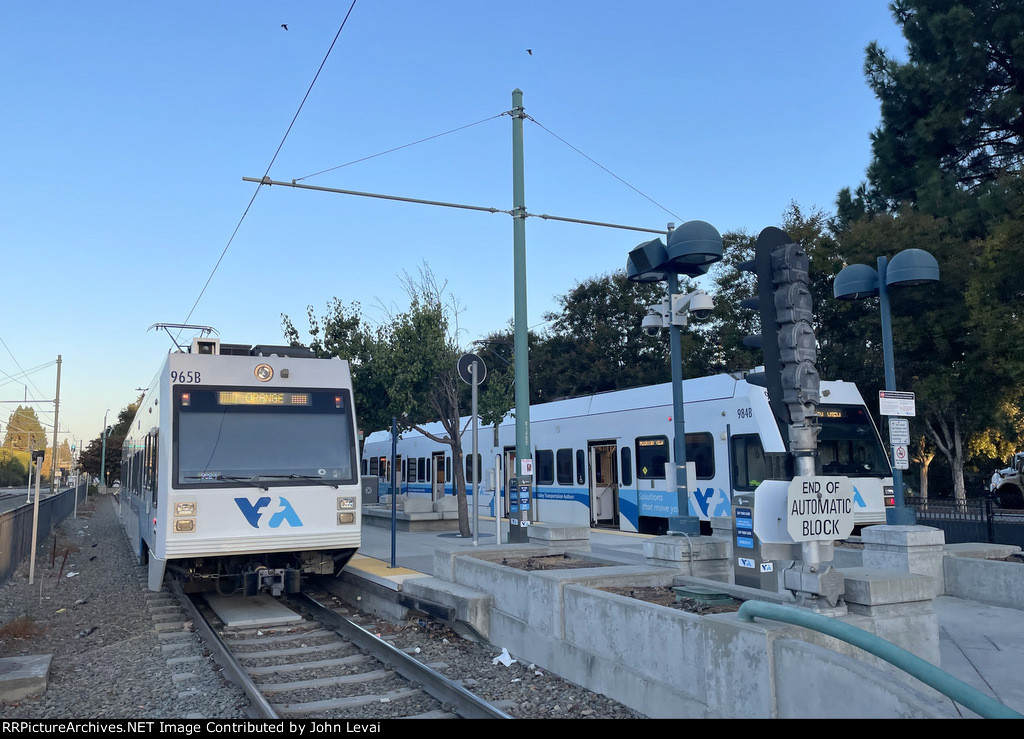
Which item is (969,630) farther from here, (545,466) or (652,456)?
(545,466)

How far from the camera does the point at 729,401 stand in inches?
599

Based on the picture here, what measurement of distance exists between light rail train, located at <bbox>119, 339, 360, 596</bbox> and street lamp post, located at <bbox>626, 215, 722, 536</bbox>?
4.08 m

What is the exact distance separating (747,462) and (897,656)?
11137 millimetres

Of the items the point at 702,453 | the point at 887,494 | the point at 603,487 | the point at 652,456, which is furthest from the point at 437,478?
the point at 887,494

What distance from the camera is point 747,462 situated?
48.2ft

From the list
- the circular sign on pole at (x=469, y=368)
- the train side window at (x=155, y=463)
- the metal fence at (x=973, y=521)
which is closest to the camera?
the train side window at (x=155, y=463)

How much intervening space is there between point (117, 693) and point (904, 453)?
959cm

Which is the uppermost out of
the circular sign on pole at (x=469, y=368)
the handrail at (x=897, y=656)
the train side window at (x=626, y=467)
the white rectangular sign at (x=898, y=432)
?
the circular sign on pole at (x=469, y=368)

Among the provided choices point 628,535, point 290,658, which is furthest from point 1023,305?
point 290,658

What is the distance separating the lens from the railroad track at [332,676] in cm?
600

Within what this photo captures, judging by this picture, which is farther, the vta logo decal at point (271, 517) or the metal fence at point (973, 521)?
the metal fence at point (973, 521)

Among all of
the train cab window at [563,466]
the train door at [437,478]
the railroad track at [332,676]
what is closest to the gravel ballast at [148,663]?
the railroad track at [332,676]

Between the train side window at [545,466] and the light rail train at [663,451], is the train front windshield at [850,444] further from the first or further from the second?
the train side window at [545,466]

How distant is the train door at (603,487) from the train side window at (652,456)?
1.78m
